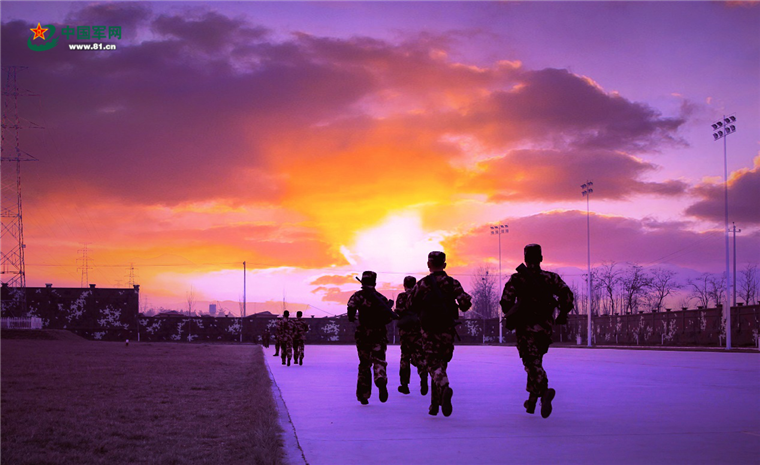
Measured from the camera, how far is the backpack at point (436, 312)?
391 inches

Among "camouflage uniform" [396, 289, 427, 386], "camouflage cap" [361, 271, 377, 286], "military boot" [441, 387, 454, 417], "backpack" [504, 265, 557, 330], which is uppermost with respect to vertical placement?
"camouflage cap" [361, 271, 377, 286]

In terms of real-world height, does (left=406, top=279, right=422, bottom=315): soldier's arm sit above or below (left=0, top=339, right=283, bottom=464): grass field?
above

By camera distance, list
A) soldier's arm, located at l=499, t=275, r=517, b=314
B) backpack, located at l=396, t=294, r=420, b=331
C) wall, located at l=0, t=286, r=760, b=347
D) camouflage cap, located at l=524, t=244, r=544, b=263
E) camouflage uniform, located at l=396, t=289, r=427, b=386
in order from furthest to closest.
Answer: wall, located at l=0, t=286, r=760, b=347
camouflage uniform, located at l=396, t=289, r=427, b=386
backpack, located at l=396, t=294, r=420, b=331
camouflage cap, located at l=524, t=244, r=544, b=263
soldier's arm, located at l=499, t=275, r=517, b=314

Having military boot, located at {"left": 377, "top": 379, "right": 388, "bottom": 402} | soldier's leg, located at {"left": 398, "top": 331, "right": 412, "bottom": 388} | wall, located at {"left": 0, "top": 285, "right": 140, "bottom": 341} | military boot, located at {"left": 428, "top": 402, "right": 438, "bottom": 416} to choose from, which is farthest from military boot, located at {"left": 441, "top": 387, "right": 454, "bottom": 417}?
wall, located at {"left": 0, "top": 285, "right": 140, "bottom": 341}


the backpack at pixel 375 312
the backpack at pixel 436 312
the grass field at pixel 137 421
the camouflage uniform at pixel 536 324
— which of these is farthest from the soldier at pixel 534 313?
the grass field at pixel 137 421

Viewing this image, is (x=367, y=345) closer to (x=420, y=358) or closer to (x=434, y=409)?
(x=420, y=358)

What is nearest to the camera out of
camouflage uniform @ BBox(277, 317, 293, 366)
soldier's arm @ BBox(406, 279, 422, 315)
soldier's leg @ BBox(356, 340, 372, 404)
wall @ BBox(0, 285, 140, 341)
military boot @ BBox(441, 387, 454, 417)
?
military boot @ BBox(441, 387, 454, 417)

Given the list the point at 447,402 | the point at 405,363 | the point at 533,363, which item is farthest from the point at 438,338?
the point at 405,363

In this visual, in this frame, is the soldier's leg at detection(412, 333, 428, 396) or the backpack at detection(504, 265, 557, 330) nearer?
the backpack at detection(504, 265, 557, 330)

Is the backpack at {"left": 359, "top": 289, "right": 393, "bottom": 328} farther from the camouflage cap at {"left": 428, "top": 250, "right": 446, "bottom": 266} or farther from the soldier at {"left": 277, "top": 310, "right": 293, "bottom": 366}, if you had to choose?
the soldier at {"left": 277, "top": 310, "right": 293, "bottom": 366}

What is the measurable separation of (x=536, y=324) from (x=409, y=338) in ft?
11.6

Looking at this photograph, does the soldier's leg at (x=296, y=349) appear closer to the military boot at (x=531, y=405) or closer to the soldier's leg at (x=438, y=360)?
the soldier's leg at (x=438, y=360)

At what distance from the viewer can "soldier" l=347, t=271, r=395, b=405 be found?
11.8m

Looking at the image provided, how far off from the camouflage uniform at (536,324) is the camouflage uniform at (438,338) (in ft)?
2.23
